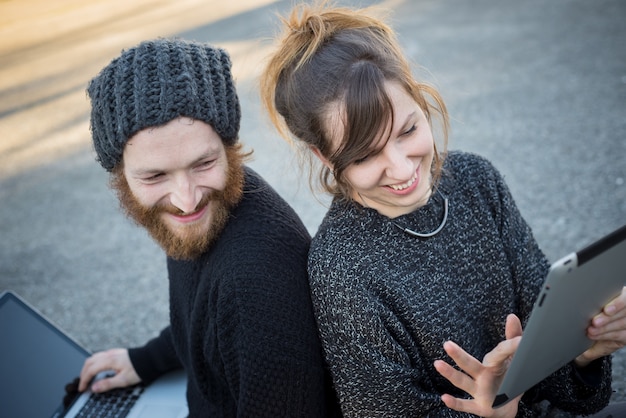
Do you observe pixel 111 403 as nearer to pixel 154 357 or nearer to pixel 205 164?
pixel 154 357

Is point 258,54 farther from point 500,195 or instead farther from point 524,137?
point 500,195

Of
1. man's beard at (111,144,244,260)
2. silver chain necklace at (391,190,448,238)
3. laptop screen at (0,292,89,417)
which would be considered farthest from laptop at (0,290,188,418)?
silver chain necklace at (391,190,448,238)

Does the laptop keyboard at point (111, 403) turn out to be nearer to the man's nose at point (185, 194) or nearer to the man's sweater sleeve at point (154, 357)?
the man's sweater sleeve at point (154, 357)

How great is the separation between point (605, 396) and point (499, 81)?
3.41m

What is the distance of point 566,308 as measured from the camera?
3.44 ft

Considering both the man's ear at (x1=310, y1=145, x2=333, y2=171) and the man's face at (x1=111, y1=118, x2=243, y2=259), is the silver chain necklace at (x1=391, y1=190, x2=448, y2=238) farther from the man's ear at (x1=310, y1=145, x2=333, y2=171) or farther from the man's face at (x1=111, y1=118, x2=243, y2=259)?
the man's face at (x1=111, y1=118, x2=243, y2=259)

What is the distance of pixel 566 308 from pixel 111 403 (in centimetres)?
138

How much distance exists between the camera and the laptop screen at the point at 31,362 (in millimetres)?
1907

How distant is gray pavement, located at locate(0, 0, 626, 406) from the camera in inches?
128

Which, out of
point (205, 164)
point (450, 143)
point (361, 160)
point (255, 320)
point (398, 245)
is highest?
point (361, 160)

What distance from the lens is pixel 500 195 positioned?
1.56m

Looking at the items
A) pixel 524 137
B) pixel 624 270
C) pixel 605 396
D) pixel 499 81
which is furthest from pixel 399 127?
pixel 499 81

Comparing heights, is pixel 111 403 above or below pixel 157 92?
below

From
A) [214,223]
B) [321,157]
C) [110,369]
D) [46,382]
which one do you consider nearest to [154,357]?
[110,369]
